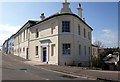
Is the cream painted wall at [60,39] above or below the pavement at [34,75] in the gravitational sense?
above

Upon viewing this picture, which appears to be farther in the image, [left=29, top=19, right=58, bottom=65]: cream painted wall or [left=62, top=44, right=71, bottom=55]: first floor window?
[left=29, top=19, right=58, bottom=65]: cream painted wall

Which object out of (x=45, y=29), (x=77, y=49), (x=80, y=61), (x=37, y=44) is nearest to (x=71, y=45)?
(x=77, y=49)

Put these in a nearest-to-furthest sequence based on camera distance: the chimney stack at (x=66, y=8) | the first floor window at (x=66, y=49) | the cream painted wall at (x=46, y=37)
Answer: the first floor window at (x=66, y=49) → the cream painted wall at (x=46, y=37) → the chimney stack at (x=66, y=8)

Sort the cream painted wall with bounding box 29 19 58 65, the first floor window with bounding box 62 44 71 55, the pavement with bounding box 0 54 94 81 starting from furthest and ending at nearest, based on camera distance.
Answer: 1. the cream painted wall with bounding box 29 19 58 65
2. the first floor window with bounding box 62 44 71 55
3. the pavement with bounding box 0 54 94 81

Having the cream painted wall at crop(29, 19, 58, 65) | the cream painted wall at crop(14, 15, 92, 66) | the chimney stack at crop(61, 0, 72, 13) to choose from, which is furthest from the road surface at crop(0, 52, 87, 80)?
the chimney stack at crop(61, 0, 72, 13)

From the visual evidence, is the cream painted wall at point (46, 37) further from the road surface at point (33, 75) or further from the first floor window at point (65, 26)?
the road surface at point (33, 75)

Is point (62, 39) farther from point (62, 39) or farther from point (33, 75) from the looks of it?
point (33, 75)

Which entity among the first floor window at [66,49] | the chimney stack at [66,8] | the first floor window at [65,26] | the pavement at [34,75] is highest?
the chimney stack at [66,8]

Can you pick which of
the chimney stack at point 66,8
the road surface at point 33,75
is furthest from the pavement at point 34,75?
the chimney stack at point 66,8

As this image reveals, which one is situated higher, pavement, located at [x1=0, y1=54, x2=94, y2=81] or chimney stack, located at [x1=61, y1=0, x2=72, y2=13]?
chimney stack, located at [x1=61, y1=0, x2=72, y2=13]

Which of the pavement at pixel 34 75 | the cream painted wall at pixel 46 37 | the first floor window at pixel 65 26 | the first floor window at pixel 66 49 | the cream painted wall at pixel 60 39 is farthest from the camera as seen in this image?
the cream painted wall at pixel 46 37

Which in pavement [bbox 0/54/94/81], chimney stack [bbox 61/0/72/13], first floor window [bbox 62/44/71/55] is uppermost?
chimney stack [bbox 61/0/72/13]

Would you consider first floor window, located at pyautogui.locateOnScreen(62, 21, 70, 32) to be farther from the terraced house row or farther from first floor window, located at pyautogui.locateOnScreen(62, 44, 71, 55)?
first floor window, located at pyautogui.locateOnScreen(62, 44, 71, 55)

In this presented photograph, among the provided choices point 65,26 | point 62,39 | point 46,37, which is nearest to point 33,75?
point 62,39
